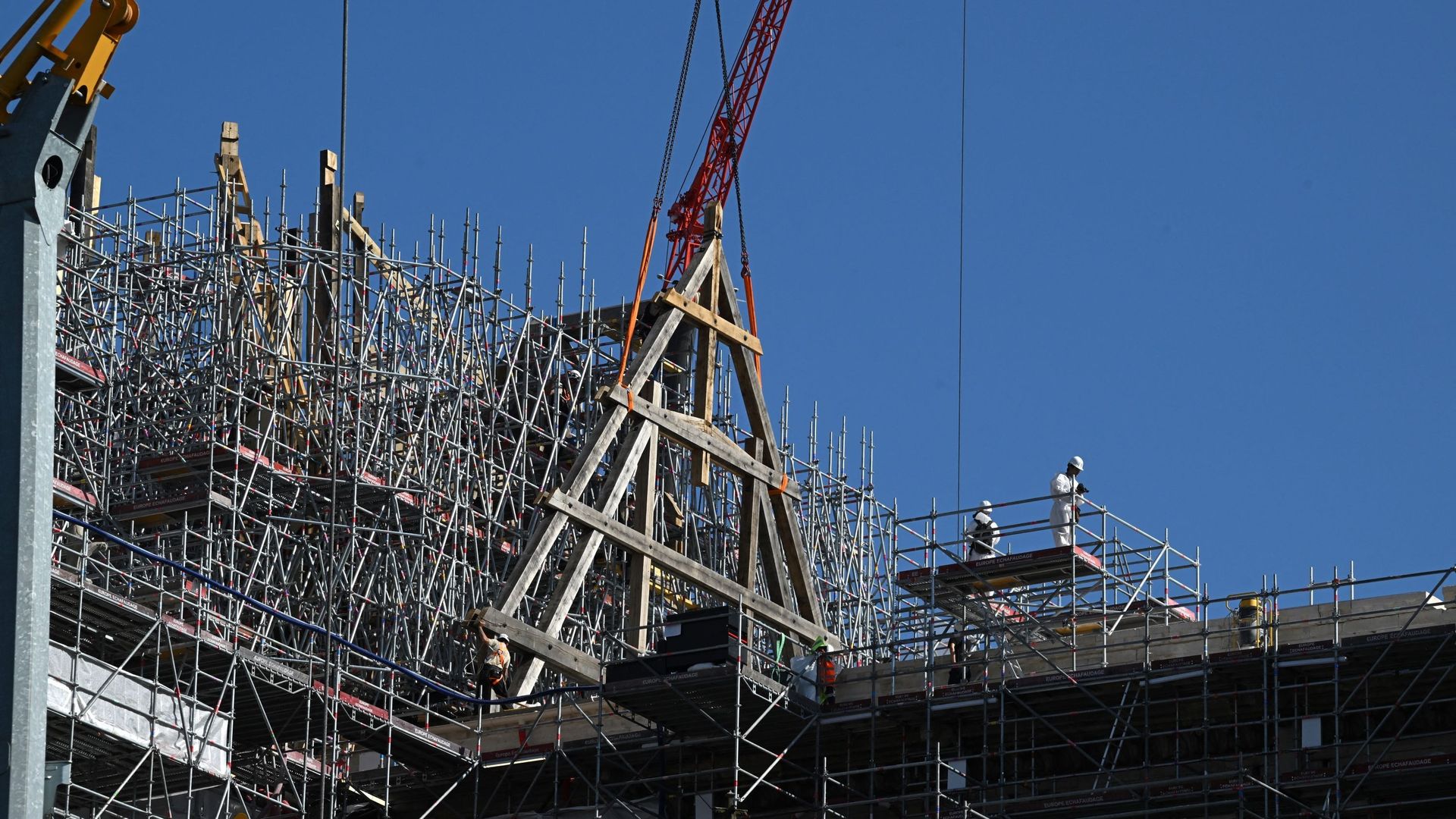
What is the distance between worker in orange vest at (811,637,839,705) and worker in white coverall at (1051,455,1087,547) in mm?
6499

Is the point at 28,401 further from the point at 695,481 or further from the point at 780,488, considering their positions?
the point at 780,488

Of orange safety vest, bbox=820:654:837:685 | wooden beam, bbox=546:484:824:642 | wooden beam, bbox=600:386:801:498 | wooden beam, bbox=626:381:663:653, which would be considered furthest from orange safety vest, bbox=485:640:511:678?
orange safety vest, bbox=820:654:837:685

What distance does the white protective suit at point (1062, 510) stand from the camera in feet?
165

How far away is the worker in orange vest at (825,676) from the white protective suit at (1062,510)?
6.52 m

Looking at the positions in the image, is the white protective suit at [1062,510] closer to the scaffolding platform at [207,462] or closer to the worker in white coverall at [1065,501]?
the worker in white coverall at [1065,501]

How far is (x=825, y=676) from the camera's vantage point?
1753 inches

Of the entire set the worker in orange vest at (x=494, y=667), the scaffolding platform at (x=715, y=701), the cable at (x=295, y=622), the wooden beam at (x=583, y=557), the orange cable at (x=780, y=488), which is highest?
the orange cable at (x=780, y=488)

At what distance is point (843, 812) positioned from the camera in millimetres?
44156

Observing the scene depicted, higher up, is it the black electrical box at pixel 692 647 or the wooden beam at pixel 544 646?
the wooden beam at pixel 544 646

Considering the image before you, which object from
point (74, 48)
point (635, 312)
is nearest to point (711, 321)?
point (635, 312)

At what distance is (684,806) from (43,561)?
93.3 feet

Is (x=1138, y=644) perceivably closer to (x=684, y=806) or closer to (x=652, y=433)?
(x=684, y=806)

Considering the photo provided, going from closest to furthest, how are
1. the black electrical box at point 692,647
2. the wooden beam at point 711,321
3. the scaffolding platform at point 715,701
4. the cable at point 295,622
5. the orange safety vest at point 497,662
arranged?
1. the cable at point 295,622
2. the scaffolding platform at point 715,701
3. the black electrical box at point 692,647
4. the orange safety vest at point 497,662
5. the wooden beam at point 711,321

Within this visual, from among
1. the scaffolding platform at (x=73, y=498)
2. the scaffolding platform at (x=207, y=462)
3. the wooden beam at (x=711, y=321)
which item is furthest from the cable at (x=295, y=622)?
the scaffolding platform at (x=73, y=498)
